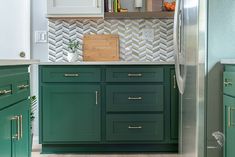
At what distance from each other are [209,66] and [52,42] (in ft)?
6.95

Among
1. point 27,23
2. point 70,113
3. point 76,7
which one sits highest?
point 76,7

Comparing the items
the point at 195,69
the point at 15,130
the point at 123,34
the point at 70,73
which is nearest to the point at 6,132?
the point at 15,130

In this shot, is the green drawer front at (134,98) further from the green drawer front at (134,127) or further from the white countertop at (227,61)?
the white countertop at (227,61)

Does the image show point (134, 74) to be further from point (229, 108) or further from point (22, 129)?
point (22, 129)

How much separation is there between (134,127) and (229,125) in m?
1.48

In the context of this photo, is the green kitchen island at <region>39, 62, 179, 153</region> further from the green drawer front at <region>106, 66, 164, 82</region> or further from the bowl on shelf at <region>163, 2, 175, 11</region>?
the bowl on shelf at <region>163, 2, 175, 11</region>

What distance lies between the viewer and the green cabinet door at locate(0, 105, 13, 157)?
1.83 metres

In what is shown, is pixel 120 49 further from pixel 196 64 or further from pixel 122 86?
pixel 196 64

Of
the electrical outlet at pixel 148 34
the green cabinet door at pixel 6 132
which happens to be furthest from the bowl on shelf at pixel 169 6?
the green cabinet door at pixel 6 132

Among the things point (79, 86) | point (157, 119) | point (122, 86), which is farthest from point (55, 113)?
point (157, 119)

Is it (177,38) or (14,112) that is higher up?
(177,38)

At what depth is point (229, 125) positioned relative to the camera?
2416mm

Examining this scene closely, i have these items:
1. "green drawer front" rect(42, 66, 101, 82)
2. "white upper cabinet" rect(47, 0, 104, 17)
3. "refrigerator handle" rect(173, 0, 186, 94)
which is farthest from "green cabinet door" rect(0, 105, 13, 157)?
"white upper cabinet" rect(47, 0, 104, 17)

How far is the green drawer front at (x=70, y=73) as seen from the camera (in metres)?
3.75
